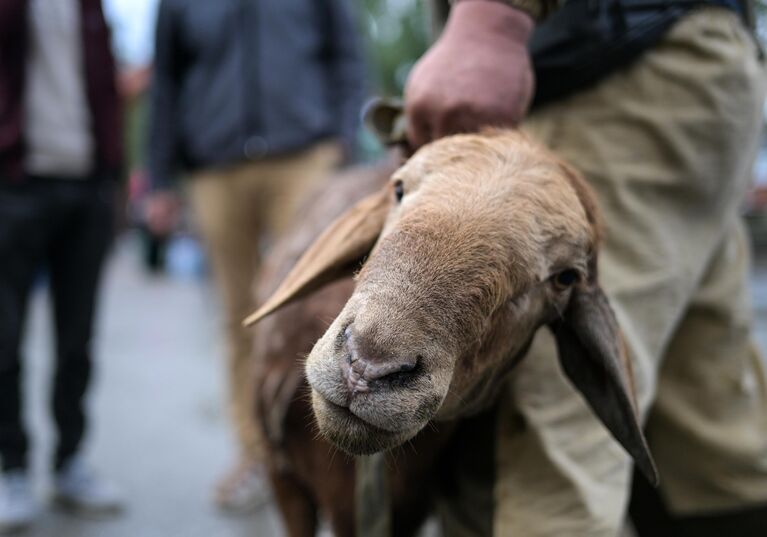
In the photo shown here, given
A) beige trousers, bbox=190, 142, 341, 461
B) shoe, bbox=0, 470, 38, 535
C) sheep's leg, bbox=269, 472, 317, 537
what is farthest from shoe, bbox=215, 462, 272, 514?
sheep's leg, bbox=269, 472, 317, 537

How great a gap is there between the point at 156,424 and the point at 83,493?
127 centimetres

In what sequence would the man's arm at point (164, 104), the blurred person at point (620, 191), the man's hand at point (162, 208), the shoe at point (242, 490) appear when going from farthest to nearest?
the man's hand at point (162, 208) → the man's arm at point (164, 104) → the shoe at point (242, 490) → the blurred person at point (620, 191)

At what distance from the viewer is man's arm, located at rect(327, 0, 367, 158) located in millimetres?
4336

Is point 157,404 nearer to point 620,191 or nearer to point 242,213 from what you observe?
point 242,213

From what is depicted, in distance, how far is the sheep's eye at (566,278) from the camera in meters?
1.79

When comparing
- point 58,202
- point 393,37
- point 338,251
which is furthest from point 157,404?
point 393,37

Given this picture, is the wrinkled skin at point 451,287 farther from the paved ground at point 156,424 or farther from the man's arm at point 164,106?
the man's arm at point 164,106

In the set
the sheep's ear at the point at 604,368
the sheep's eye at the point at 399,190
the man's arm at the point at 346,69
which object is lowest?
the man's arm at the point at 346,69

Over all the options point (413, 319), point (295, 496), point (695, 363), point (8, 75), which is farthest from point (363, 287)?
point (8, 75)

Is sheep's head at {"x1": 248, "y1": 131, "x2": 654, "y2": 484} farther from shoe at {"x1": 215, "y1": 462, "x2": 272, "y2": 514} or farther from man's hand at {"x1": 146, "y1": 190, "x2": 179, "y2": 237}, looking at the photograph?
man's hand at {"x1": 146, "y1": 190, "x2": 179, "y2": 237}

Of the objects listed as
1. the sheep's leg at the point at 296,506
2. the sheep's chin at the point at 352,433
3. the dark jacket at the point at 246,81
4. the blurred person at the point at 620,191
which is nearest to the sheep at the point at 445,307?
the sheep's chin at the point at 352,433

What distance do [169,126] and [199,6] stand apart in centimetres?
66

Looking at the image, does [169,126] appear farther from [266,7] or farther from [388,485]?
[388,485]

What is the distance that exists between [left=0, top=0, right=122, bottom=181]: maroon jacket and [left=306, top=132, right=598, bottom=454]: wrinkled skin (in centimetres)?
216
